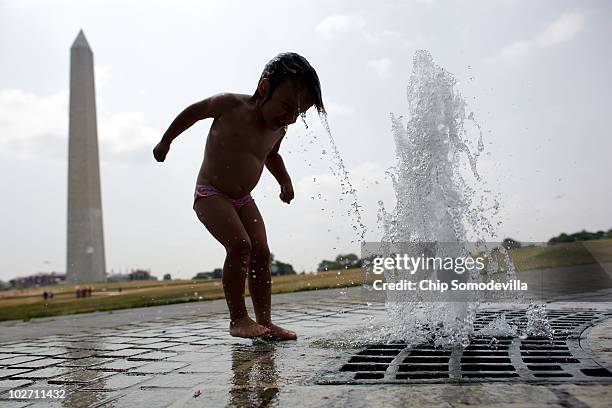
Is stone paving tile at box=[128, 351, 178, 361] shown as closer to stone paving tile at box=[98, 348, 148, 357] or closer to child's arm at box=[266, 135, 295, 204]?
stone paving tile at box=[98, 348, 148, 357]

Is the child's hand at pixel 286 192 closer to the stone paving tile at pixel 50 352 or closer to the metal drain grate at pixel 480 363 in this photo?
the metal drain grate at pixel 480 363

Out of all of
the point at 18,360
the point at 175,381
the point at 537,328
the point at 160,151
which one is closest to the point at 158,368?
the point at 175,381

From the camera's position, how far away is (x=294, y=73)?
3.01 m

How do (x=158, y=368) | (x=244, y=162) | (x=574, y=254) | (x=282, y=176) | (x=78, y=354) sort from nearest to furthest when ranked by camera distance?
(x=158, y=368)
(x=78, y=354)
(x=244, y=162)
(x=282, y=176)
(x=574, y=254)

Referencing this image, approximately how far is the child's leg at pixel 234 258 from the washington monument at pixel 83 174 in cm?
1936

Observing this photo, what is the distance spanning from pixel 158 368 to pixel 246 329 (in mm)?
713

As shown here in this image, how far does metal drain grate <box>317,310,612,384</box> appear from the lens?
6.02ft

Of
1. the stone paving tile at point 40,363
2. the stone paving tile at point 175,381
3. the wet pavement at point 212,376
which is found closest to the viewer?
the wet pavement at point 212,376

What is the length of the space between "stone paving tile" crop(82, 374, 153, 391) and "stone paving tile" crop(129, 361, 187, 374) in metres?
0.08

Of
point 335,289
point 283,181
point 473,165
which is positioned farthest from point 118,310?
point 473,165

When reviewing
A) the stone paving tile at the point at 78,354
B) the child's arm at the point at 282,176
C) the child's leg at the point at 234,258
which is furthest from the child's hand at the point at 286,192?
the stone paving tile at the point at 78,354

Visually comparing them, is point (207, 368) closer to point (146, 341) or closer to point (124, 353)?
point (124, 353)

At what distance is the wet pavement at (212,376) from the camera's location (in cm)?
160

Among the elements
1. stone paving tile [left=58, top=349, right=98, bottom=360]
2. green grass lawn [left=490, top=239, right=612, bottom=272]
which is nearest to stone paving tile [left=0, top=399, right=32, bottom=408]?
stone paving tile [left=58, top=349, right=98, bottom=360]
